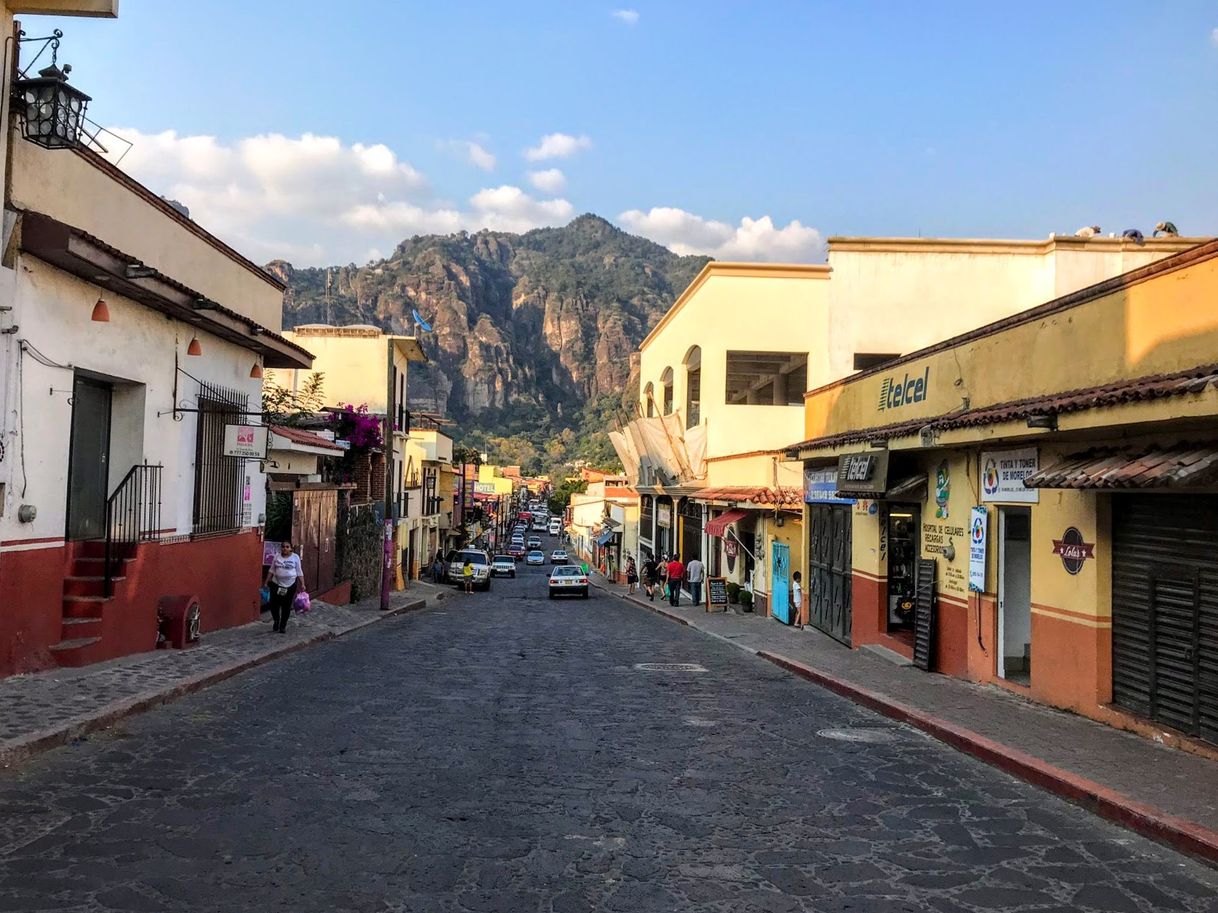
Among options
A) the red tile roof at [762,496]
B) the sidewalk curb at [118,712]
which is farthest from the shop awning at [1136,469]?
the red tile roof at [762,496]

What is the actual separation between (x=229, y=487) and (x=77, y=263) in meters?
6.16

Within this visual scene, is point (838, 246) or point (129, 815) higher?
point (838, 246)

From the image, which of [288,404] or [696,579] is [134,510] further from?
[696,579]

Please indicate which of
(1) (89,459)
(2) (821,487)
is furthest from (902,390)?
(1) (89,459)

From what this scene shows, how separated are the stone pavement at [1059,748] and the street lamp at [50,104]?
10.4m

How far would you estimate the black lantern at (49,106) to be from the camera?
923 centimetres

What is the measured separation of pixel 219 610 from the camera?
49.2 feet

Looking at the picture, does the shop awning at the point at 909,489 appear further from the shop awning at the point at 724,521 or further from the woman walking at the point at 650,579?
the woman walking at the point at 650,579

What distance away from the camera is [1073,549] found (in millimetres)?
9688

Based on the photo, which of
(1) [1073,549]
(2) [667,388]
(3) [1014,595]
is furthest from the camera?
(2) [667,388]

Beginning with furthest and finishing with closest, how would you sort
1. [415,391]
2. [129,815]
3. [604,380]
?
[604,380] < [415,391] < [129,815]

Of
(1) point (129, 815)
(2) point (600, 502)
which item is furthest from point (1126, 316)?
(2) point (600, 502)

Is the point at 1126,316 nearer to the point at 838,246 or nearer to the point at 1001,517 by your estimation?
the point at 1001,517

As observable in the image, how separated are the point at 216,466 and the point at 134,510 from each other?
9.02 ft
